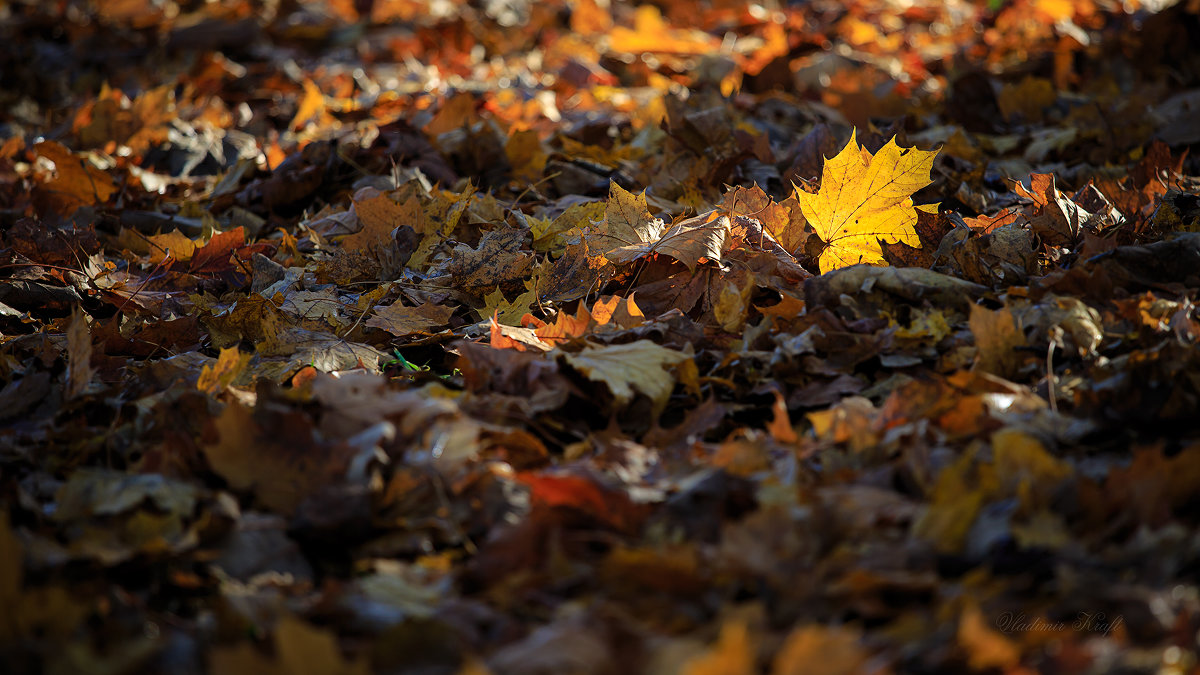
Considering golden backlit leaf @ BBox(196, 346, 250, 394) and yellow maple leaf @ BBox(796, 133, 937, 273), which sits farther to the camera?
yellow maple leaf @ BBox(796, 133, 937, 273)

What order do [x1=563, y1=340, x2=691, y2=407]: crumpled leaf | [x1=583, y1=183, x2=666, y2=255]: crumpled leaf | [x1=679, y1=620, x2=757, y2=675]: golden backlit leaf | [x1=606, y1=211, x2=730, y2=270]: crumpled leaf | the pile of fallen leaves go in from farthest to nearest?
[x1=583, y1=183, x2=666, y2=255]: crumpled leaf, [x1=606, y1=211, x2=730, y2=270]: crumpled leaf, [x1=563, y1=340, x2=691, y2=407]: crumpled leaf, the pile of fallen leaves, [x1=679, y1=620, x2=757, y2=675]: golden backlit leaf

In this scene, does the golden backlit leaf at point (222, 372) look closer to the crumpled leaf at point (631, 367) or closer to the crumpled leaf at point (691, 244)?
the crumpled leaf at point (631, 367)

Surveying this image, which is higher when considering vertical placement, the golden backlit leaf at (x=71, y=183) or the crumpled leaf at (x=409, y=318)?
the crumpled leaf at (x=409, y=318)

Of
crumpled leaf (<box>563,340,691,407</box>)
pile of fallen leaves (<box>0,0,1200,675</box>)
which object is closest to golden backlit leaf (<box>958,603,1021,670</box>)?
pile of fallen leaves (<box>0,0,1200,675</box>)

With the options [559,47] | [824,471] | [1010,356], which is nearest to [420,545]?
[824,471]

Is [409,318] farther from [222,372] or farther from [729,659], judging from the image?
[729,659]

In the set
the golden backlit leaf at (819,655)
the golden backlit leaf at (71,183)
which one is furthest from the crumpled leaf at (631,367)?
the golden backlit leaf at (71,183)

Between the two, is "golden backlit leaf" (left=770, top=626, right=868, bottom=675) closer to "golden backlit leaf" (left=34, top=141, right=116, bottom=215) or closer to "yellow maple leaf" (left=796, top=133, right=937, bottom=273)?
"yellow maple leaf" (left=796, top=133, right=937, bottom=273)

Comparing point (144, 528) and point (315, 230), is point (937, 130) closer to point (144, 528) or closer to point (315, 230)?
point (315, 230)
